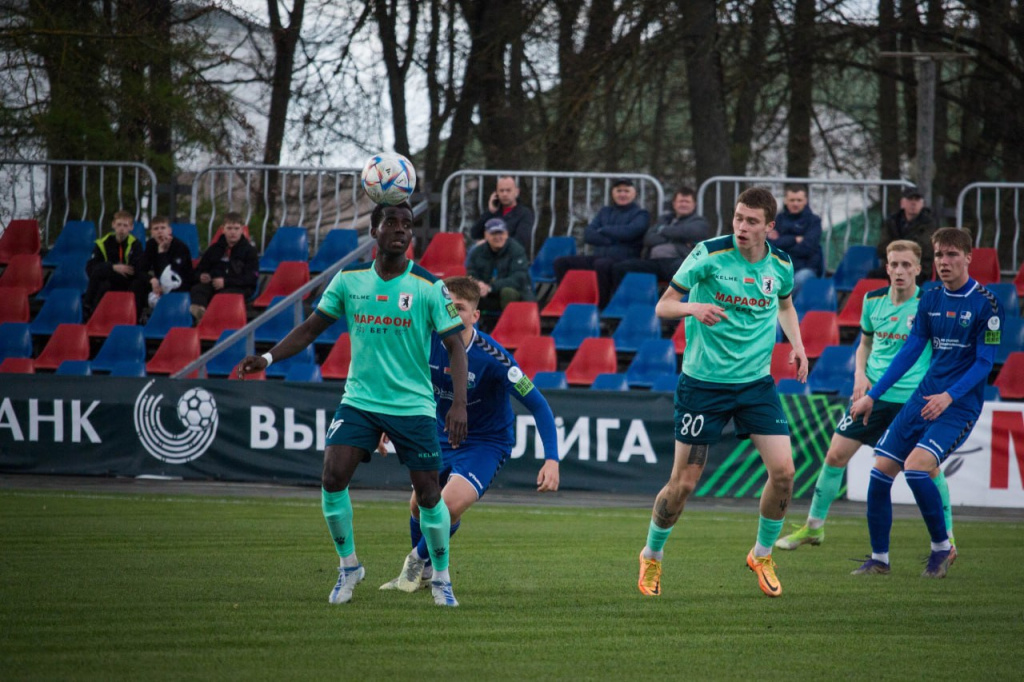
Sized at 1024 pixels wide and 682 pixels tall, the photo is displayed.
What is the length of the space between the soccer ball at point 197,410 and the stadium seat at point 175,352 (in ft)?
6.44

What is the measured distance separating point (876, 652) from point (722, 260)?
2.54 m

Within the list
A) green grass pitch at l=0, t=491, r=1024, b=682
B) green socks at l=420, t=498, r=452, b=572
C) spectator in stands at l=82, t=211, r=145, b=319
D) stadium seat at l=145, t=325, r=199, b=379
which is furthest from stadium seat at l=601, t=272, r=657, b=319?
green socks at l=420, t=498, r=452, b=572

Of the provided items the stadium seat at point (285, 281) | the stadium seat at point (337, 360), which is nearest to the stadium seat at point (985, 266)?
the stadium seat at point (337, 360)

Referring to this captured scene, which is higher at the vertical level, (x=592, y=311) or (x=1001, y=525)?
(x=592, y=311)

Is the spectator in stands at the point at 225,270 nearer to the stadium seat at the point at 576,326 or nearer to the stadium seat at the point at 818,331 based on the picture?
the stadium seat at the point at 576,326

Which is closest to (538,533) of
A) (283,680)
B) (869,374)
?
(869,374)

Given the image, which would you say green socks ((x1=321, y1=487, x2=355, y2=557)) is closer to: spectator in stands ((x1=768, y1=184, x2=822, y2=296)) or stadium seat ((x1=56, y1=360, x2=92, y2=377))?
spectator in stands ((x1=768, y1=184, x2=822, y2=296))

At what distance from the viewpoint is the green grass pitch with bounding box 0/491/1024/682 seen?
17.3 ft

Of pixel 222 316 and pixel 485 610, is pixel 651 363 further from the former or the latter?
pixel 485 610

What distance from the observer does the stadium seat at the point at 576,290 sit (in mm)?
16875

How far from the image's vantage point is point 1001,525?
12.0m

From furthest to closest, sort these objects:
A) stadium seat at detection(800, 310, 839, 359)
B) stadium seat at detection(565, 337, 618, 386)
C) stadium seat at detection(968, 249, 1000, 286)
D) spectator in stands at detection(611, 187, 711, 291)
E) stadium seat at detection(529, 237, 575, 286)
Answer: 1. stadium seat at detection(529, 237, 575, 286)
2. stadium seat at detection(968, 249, 1000, 286)
3. spectator in stands at detection(611, 187, 711, 291)
4. stadium seat at detection(800, 310, 839, 359)
5. stadium seat at detection(565, 337, 618, 386)

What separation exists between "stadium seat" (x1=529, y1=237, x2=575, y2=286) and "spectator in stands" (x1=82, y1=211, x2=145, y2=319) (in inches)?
221

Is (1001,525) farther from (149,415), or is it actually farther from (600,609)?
(149,415)
